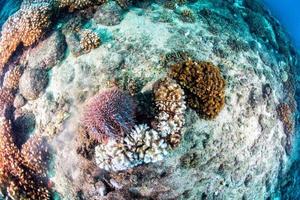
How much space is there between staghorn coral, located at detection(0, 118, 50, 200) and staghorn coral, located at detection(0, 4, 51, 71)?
2635 mm

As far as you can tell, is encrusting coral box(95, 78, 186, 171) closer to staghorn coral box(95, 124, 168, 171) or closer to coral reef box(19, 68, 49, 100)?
staghorn coral box(95, 124, 168, 171)

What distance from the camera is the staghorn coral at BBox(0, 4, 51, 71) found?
9.83m

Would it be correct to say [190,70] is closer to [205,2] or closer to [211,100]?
[211,100]

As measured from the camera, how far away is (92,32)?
9.33 metres

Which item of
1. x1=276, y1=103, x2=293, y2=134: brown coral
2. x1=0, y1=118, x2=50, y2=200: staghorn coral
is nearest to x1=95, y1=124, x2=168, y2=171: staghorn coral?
x1=0, y1=118, x2=50, y2=200: staghorn coral

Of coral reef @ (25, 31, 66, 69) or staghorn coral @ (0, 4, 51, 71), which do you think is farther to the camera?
staghorn coral @ (0, 4, 51, 71)

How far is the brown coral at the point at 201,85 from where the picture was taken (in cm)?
841

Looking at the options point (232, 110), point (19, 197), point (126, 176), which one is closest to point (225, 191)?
point (232, 110)

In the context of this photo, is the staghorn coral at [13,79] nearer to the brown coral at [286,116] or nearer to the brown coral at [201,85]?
the brown coral at [201,85]

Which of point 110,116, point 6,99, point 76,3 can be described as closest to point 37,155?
point 6,99

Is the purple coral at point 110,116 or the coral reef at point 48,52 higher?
the purple coral at point 110,116

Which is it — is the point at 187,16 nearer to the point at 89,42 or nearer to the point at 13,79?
the point at 89,42

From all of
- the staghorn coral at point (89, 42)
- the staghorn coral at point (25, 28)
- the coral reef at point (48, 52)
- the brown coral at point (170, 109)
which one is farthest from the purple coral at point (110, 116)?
the staghorn coral at point (25, 28)

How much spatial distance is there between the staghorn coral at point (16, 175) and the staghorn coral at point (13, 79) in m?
1.30
